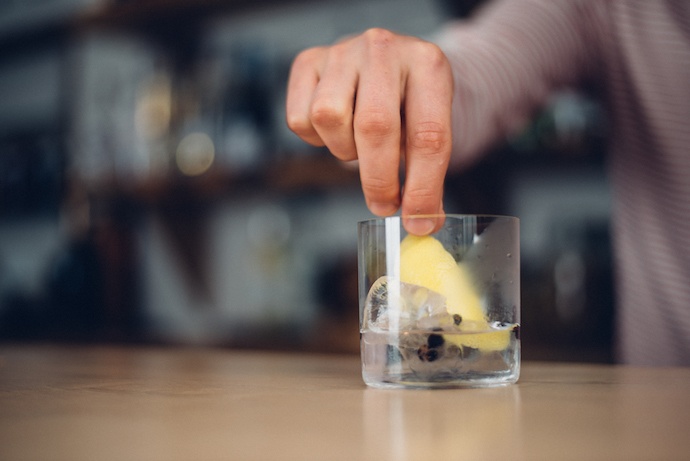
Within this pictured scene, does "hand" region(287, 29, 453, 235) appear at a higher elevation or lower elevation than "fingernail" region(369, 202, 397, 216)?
higher

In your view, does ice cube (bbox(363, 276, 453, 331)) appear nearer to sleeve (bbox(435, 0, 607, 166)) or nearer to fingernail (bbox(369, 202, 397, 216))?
fingernail (bbox(369, 202, 397, 216))

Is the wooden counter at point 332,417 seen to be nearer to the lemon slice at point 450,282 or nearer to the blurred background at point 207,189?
the lemon slice at point 450,282

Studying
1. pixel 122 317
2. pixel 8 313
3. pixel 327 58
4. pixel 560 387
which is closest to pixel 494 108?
pixel 327 58

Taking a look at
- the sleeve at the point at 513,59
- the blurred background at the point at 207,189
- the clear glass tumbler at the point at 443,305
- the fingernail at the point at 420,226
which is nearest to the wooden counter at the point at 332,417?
the clear glass tumbler at the point at 443,305

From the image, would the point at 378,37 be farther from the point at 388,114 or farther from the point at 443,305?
the point at 443,305

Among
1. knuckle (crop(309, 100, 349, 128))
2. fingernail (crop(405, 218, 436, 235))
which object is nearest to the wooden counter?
fingernail (crop(405, 218, 436, 235))

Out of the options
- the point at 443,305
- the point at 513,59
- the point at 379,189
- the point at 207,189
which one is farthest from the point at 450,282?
the point at 207,189
